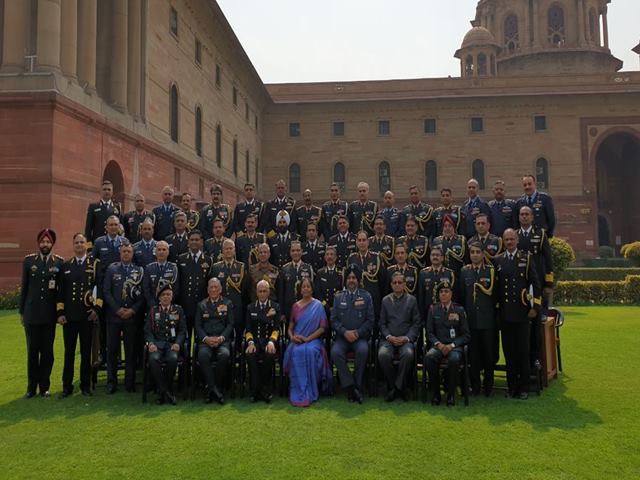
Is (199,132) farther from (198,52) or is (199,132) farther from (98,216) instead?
(98,216)

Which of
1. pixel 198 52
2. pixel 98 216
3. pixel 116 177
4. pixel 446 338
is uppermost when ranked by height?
pixel 198 52

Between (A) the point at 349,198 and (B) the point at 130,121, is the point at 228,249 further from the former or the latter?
(A) the point at 349,198

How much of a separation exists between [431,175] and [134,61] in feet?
82.5

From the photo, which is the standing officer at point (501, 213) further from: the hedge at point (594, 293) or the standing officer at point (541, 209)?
the hedge at point (594, 293)

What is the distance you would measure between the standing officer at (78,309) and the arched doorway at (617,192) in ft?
142

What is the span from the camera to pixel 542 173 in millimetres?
38344

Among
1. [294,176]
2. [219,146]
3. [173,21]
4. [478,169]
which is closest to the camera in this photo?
[173,21]

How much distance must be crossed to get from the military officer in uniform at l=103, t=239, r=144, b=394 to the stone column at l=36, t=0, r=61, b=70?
32.6 ft

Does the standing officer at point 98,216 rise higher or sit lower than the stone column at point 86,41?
lower

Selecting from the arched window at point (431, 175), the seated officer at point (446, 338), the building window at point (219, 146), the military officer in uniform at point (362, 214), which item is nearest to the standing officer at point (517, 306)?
the seated officer at point (446, 338)

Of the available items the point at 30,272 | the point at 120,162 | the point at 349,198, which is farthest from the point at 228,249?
the point at 349,198

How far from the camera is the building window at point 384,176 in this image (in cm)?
3919

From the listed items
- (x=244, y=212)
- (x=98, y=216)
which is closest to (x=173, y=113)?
(x=244, y=212)

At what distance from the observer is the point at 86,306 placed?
682cm
